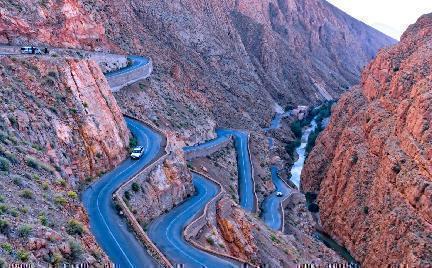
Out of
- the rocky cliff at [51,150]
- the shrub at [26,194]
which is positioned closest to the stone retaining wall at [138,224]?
the rocky cliff at [51,150]

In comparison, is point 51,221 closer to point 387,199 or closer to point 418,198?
point 418,198

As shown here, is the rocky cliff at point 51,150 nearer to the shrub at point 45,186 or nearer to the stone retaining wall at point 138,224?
the shrub at point 45,186

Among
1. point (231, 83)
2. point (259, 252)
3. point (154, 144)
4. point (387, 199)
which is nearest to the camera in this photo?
point (259, 252)

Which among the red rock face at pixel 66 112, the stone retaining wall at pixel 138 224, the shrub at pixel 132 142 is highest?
the red rock face at pixel 66 112

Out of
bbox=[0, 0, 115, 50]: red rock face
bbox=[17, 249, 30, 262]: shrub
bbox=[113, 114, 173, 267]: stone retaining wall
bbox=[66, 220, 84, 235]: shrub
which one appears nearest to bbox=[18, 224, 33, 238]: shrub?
bbox=[17, 249, 30, 262]: shrub

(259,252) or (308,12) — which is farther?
(308,12)

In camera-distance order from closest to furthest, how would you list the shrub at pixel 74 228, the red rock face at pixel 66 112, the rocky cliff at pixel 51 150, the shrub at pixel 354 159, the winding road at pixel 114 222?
the rocky cliff at pixel 51 150
the shrub at pixel 74 228
the winding road at pixel 114 222
the red rock face at pixel 66 112
the shrub at pixel 354 159

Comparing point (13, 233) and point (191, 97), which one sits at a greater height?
point (13, 233)

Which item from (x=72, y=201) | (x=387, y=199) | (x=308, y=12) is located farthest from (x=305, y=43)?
(x=72, y=201)
